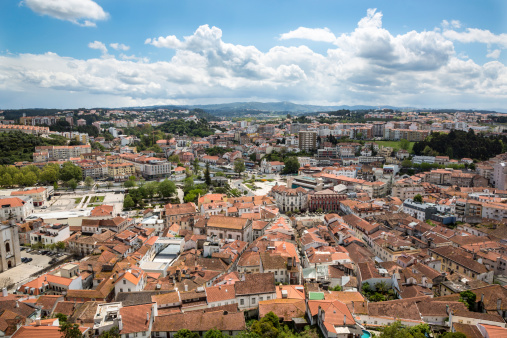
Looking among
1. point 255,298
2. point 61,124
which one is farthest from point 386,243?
point 61,124

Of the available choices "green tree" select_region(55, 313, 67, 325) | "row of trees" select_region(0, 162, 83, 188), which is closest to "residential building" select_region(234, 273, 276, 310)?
"green tree" select_region(55, 313, 67, 325)

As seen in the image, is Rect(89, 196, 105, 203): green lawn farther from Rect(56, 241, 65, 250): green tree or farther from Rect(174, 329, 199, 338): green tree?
Rect(174, 329, 199, 338): green tree

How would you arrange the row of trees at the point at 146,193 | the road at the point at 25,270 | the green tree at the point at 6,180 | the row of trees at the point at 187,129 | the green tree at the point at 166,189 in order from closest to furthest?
the road at the point at 25,270, the row of trees at the point at 146,193, the green tree at the point at 166,189, the green tree at the point at 6,180, the row of trees at the point at 187,129

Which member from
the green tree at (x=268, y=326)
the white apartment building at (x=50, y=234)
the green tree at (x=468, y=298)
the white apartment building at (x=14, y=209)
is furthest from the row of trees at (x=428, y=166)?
the white apartment building at (x=14, y=209)

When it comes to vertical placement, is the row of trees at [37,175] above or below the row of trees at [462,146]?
below

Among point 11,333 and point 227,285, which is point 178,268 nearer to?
point 227,285

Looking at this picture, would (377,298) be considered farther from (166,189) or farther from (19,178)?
(19,178)

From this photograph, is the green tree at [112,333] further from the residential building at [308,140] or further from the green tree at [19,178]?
the residential building at [308,140]
